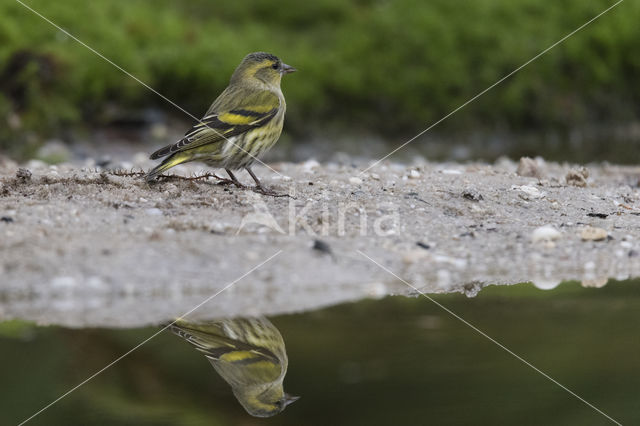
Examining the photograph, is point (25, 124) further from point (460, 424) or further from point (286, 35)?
point (460, 424)

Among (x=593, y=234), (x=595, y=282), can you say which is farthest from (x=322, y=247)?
(x=593, y=234)

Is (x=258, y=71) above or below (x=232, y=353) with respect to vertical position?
above

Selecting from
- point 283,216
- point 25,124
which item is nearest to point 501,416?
point 283,216

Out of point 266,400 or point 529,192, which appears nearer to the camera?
point 266,400

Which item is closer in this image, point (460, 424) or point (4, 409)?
point (460, 424)

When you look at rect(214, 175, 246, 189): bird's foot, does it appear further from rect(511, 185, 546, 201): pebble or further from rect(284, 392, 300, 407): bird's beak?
rect(284, 392, 300, 407): bird's beak

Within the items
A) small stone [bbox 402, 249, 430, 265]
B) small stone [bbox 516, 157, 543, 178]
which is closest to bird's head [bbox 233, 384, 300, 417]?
small stone [bbox 402, 249, 430, 265]

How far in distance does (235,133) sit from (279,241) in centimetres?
173

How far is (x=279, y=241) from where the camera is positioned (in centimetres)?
617

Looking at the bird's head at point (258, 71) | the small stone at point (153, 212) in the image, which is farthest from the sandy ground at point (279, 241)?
the bird's head at point (258, 71)

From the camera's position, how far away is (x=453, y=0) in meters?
16.0

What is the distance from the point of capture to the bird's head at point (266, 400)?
4.06 meters

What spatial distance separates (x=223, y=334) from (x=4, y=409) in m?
1.17

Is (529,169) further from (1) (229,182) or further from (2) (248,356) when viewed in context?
(2) (248,356)
